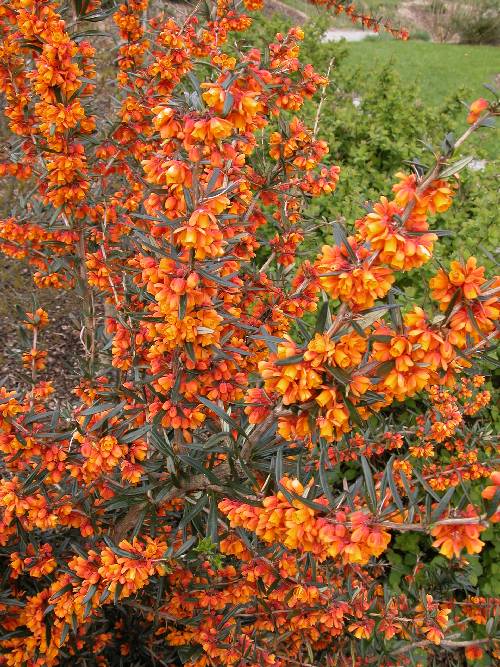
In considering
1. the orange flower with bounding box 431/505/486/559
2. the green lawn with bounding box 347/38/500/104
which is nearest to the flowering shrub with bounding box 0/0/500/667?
the orange flower with bounding box 431/505/486/559

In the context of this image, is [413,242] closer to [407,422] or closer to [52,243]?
[52,243]

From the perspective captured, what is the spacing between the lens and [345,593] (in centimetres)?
211

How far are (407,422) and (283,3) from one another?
17.4 meters

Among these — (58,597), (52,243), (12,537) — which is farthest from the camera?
(52,243)

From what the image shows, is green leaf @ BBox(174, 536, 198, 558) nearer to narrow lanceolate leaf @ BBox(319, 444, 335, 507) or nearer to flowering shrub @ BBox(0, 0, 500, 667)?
flowering shrub @ BBox(0, 0, 500, 667)

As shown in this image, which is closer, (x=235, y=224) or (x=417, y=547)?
(x=235, y=224)

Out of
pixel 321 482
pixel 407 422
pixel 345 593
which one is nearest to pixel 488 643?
pixel 345 593

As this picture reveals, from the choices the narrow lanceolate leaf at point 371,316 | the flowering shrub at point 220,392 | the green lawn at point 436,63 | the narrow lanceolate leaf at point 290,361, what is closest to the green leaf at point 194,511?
the flowering shrub at point 220,392

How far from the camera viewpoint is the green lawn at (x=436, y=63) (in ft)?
39.0

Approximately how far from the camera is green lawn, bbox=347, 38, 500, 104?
11.9m

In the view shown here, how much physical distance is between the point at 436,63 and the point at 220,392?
1480 centimetres

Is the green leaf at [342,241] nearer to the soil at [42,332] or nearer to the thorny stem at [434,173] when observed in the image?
the thorny stem at [434,173]

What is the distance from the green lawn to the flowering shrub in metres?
9.21

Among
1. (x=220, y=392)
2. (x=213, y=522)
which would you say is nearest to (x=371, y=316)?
(x=220, y=392)
